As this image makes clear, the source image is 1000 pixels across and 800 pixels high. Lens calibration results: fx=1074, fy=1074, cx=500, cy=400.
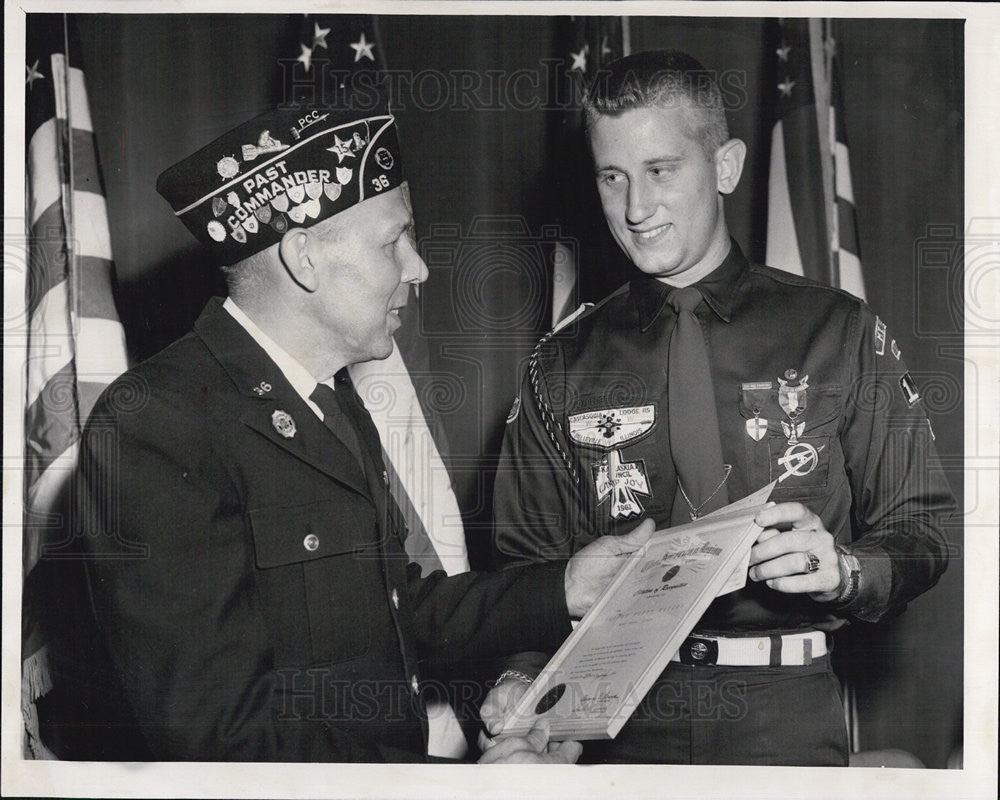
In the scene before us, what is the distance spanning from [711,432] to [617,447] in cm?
20

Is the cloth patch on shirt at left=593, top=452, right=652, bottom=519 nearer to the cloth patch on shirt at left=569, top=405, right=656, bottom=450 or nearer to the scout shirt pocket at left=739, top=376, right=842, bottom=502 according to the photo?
the cloth patch on shirt at left=569, top=405, right=656, bottom=450

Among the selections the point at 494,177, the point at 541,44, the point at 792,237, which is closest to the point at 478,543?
the point at 494,177

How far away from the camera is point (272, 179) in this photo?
217 cm

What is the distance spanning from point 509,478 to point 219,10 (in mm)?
1247

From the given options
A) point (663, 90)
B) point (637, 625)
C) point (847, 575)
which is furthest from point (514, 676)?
point (663, 90)

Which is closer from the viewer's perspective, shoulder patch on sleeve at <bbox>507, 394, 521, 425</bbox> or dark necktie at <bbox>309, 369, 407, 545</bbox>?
dark necktie at <bbox>309, 369, 407, 545</bbox>

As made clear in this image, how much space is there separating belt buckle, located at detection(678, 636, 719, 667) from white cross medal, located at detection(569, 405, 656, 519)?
0.29 m

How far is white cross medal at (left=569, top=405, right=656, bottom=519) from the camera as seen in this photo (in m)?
2.28

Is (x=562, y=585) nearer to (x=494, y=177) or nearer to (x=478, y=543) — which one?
(x=478, y=543)

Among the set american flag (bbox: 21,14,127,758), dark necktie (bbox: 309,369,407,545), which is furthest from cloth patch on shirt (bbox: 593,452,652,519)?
american flag (bbox: 21,14,127,758)

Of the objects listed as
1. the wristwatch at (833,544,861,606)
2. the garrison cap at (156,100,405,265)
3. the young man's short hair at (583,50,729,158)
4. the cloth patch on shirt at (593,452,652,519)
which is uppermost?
the young man's short hair at (583,50,729,158)

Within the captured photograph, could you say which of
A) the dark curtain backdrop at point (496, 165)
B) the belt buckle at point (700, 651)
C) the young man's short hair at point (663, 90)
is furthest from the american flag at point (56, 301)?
the belt buckle at point (700, 651)

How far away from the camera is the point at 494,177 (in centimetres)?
243

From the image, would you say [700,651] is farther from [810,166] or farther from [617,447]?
[810,166]
